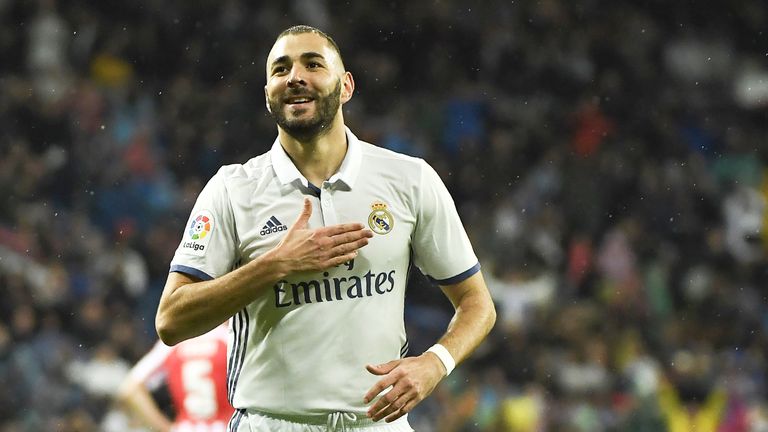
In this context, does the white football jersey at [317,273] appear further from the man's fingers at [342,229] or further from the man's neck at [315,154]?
the man's fingers at [342,229]

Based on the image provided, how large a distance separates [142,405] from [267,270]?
3.26m

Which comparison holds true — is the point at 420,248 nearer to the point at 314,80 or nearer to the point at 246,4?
the point at 314,80

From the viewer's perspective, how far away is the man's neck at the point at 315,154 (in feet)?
13.0

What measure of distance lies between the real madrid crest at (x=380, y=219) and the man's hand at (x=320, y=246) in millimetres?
284

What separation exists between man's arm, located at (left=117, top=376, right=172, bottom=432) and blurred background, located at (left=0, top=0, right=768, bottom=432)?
2.98 m

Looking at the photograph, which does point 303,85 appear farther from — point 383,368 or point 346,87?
point 383,368

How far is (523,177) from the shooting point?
13.0m

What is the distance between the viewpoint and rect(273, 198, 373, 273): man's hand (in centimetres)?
353

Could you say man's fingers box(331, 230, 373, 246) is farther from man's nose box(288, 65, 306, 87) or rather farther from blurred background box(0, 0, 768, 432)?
blurred background box(0, 0, 768, 432)

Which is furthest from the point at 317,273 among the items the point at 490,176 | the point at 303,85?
the point at 490,176

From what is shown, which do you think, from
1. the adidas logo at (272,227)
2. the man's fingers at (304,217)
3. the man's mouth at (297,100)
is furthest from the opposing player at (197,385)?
the man's fingers at (304,217)

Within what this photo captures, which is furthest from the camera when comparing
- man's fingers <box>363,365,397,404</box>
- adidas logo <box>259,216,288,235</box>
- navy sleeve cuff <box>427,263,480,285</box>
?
navy sleeve cuff <box>427,263,480,285</box>

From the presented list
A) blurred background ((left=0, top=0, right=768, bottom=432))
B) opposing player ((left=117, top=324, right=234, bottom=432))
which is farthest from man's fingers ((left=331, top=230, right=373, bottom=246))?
blurred background ((left=0, top=0, right=768, bottom=432))

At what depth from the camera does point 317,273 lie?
378cm
